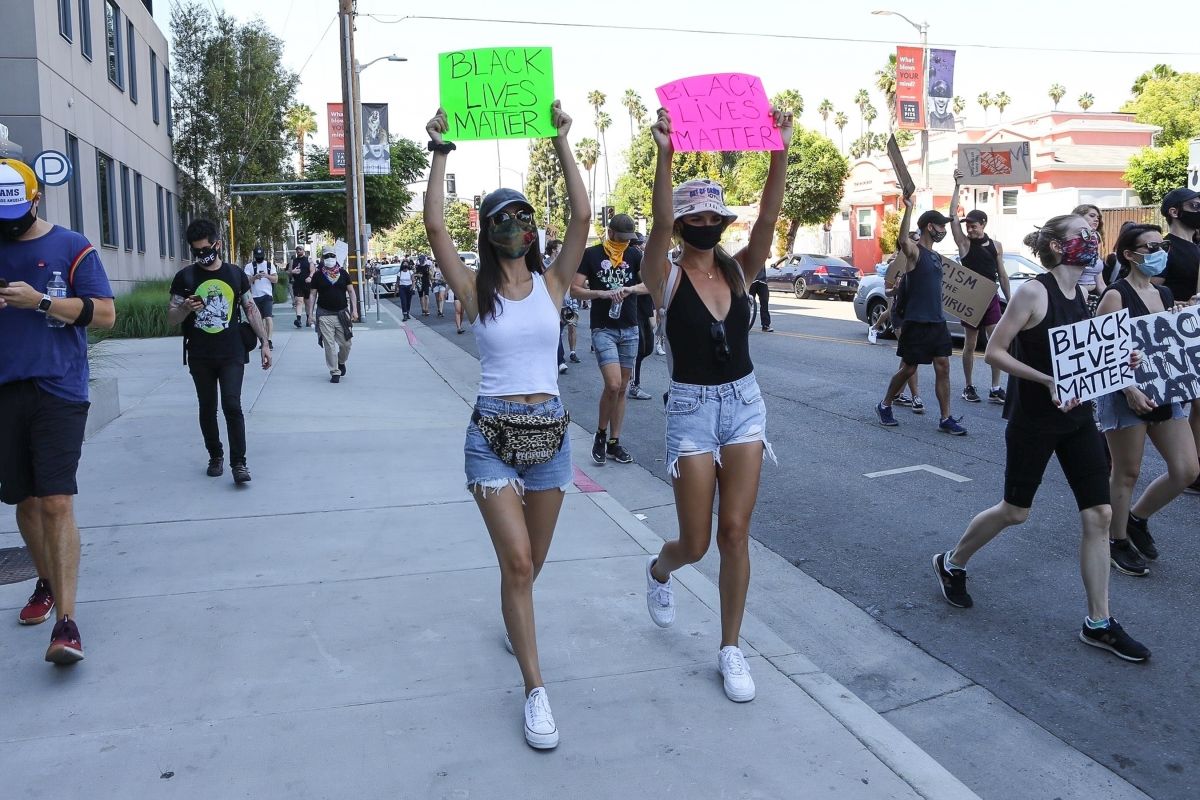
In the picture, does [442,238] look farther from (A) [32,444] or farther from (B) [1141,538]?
(B) [1141,538]

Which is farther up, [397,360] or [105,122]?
[105,122]

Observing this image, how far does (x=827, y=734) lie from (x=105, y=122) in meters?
22.9

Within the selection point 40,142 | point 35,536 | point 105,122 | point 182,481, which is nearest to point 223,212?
point 105,122

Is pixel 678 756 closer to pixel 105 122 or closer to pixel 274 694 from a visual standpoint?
pixel 274 694

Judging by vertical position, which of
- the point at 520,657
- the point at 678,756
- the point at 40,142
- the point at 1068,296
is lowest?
the point at 678,756

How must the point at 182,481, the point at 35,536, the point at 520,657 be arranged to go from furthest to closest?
the point at 182,481 < the point at 35,536 < the point at 520,657

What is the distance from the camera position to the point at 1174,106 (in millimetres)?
51750

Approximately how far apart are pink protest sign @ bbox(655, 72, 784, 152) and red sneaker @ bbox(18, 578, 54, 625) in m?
3.38

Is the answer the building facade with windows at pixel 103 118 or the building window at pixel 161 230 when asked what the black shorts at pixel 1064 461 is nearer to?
the building facade with windows at pixel 103 118

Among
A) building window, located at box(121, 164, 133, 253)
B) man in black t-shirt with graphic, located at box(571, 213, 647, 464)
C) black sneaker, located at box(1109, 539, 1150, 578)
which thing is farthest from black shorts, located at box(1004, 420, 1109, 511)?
building window, located at box(121, 164, 133, 253)

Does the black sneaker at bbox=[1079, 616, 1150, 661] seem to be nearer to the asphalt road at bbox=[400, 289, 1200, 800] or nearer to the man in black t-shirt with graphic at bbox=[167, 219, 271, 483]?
the asphalt road at bbox=[400, 289, 1200, 800]

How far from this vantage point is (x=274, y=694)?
3.84 m

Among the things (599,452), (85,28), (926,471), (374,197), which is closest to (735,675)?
(926,471)

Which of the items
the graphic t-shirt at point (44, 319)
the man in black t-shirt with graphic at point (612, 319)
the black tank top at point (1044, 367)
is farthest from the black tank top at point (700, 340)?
the man in black t-shirt with graphic at point (612, 319)
